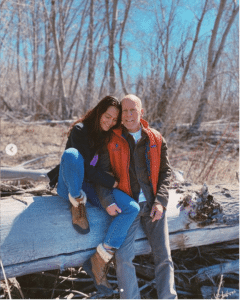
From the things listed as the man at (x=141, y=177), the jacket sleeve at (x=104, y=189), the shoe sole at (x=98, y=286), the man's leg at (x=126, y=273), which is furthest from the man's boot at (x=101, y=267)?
the jacket sleeve at (x=104, y=189)

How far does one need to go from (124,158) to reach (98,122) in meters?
0.44

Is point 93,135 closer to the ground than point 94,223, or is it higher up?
higher up

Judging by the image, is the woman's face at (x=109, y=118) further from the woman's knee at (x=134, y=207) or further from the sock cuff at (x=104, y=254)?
the sock cuff at (x=104, y=254)

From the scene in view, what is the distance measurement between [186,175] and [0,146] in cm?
550

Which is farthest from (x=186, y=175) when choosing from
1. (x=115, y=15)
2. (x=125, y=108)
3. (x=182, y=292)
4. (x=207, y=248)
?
(x=115, y=15)

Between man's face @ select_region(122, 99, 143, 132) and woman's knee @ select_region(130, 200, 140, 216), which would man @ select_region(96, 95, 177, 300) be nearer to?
man's face @ select_region(122, 99, 143, 132)

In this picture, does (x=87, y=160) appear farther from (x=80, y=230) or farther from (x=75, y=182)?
(x=80, y=230)

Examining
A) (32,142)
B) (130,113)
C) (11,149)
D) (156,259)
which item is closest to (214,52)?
(32,142)

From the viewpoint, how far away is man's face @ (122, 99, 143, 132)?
2.44 metres

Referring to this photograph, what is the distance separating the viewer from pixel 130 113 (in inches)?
96.3

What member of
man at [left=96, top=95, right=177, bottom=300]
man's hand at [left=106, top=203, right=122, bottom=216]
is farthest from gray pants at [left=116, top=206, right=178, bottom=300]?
man's hand at [left=106, top=203, right=122, bottom=216]

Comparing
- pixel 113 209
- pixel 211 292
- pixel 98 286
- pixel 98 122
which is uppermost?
pixel 98 122

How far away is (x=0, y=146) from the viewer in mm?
7668

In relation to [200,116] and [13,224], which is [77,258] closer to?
[13,224]
